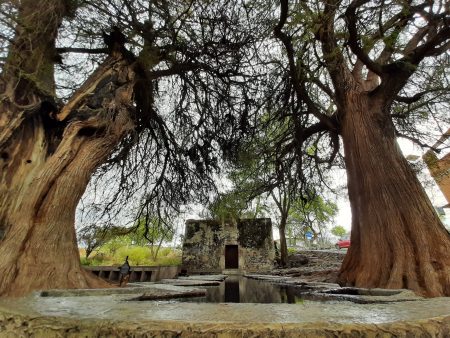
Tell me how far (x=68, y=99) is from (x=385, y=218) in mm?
5286

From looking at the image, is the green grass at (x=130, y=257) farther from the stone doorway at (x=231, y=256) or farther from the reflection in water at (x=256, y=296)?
the reflection in water at (x=256, y=296)

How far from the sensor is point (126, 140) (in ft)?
21.7

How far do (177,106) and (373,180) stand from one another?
16.8ft

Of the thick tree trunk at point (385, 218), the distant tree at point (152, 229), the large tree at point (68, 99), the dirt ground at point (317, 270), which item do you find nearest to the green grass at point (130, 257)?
the distant tree at point (152, 229)

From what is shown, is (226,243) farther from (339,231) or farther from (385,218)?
(339,231)

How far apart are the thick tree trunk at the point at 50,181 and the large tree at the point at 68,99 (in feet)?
0.04

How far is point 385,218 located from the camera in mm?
4074

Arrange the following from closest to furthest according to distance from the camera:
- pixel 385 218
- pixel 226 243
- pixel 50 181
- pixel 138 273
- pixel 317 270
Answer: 1. pixel 50 181
2. pixel 385 218
3. pixel 317 270
4. pixel 138 273
5. pixel 226 243

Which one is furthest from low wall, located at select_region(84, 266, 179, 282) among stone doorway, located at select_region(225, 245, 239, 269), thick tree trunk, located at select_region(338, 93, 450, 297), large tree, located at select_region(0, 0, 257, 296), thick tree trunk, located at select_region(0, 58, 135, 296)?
stone doorway, located at select_region(225, 245, 239, 269)

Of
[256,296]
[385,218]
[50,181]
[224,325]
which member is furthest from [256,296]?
[50,181]

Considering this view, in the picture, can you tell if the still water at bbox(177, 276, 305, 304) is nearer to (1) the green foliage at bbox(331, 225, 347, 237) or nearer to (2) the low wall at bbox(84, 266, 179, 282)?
(2) the low wall at bbox(84, 266, 179, 282)

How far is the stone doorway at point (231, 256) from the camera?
16016 mm

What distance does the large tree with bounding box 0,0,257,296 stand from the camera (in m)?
3.16

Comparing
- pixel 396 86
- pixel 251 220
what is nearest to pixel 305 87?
pixel 396 86
